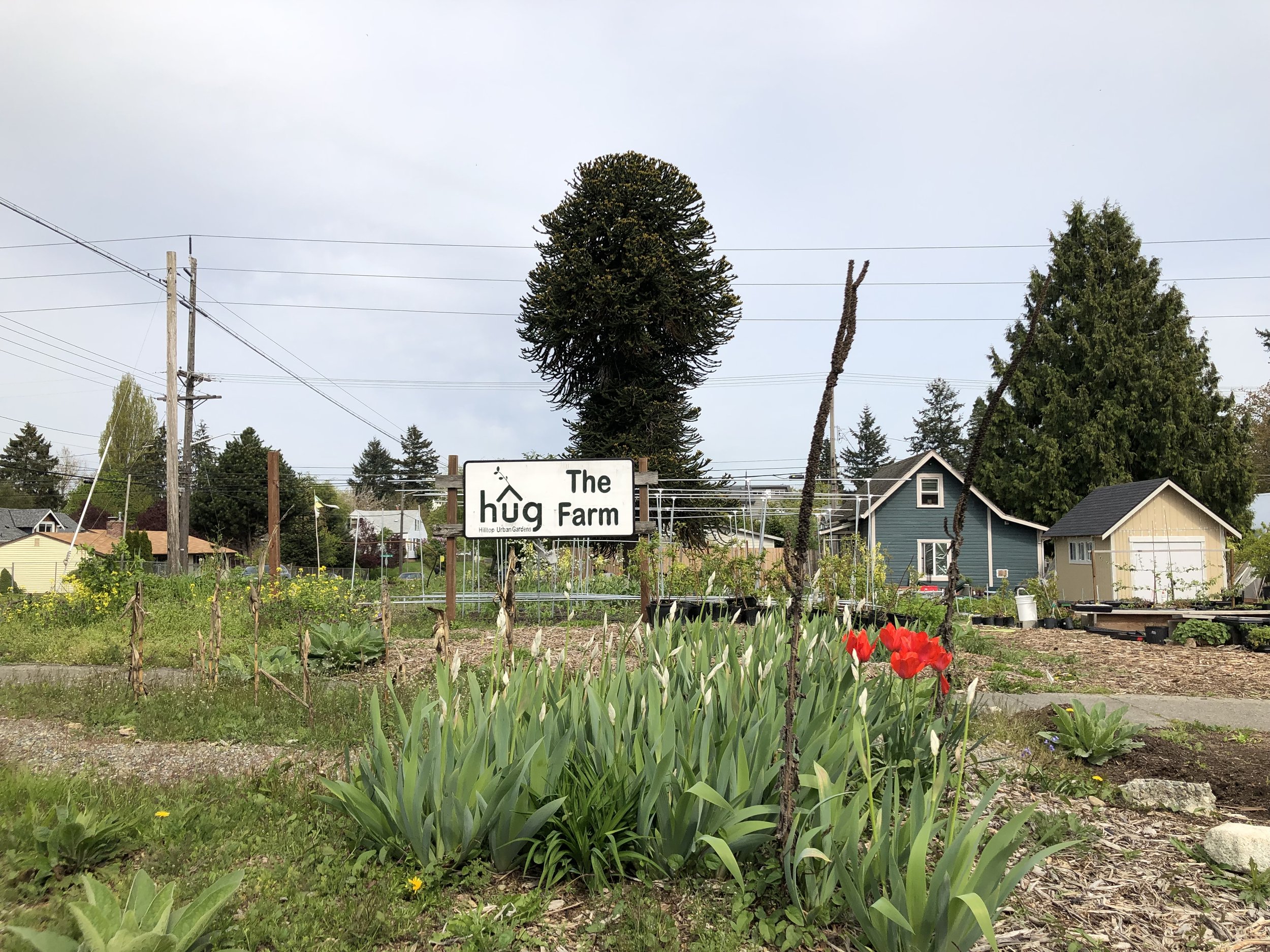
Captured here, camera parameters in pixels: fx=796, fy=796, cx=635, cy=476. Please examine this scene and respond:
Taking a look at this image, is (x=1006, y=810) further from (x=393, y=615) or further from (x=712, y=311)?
(x=712, y=311)

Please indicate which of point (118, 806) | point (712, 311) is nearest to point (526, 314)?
point (712, 311)

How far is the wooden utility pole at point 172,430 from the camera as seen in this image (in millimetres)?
18641

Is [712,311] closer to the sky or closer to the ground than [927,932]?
closer to the sky

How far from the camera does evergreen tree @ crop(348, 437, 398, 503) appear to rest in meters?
74.9

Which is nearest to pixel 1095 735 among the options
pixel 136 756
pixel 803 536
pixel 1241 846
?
pixel 1241 846

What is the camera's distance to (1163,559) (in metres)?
23.7

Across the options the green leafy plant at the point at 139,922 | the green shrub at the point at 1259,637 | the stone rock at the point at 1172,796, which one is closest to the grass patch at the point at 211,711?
the green leafy plant at the point at 139,922

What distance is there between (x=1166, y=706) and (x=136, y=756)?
24.3 feet

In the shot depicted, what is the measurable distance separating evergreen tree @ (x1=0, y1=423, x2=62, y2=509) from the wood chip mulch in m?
69.5

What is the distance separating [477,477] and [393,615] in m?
2.55

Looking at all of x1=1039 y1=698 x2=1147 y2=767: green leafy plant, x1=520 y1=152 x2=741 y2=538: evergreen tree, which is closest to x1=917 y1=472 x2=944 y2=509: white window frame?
x1=520 y1=152 x2=741 y2=538: evergreen tree

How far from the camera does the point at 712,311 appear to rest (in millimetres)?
22562

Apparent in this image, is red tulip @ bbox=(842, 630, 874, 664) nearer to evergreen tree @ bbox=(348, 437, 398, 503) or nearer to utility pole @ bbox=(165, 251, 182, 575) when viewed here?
utility pole @ bbox=(165, 251, 182, 575)

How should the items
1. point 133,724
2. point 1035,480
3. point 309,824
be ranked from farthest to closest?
point 1035,480 → point 133,724 → point 309,824
